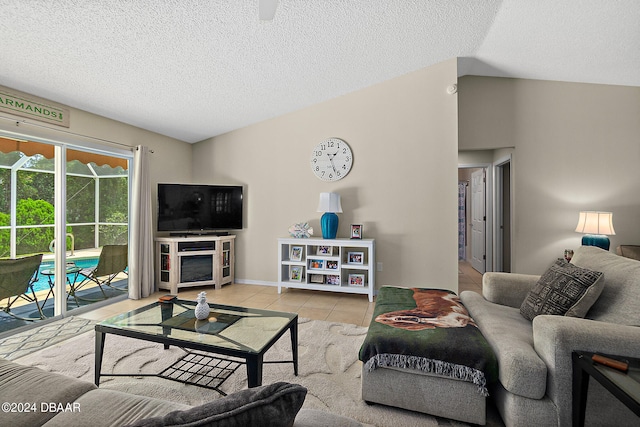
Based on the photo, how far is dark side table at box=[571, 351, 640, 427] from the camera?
101 cm

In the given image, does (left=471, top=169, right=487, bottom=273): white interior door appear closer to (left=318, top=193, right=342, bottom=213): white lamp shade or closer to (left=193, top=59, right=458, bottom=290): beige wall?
(left=193, top=59, right=458, bottom=290): beige wall

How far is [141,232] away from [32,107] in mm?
1652

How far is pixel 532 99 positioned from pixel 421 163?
172cm

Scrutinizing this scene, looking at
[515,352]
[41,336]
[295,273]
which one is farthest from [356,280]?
[41,336]

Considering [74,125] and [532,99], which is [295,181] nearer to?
[74,125]

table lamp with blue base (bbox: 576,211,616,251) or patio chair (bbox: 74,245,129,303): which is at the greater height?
table lamp with blue base (bbox: 576,211,616,251)

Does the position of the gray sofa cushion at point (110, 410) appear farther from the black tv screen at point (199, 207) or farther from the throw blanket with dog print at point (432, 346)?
the black tv screen at point (199, 207)

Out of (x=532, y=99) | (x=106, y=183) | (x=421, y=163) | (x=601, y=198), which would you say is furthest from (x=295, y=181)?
(x=601, y=198)

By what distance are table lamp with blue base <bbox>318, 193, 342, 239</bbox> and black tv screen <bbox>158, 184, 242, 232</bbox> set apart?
1378 mm

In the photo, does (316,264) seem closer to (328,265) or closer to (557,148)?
(328,265)

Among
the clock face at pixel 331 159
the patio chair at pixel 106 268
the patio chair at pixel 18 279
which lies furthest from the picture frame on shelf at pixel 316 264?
the patio chair at pixel 18 279

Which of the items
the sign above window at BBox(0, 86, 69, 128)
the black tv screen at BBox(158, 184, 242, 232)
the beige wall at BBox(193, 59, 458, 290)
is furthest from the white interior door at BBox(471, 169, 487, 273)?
the sign above window at BBox(0, 86, 69, 128)

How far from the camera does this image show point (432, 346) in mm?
1506

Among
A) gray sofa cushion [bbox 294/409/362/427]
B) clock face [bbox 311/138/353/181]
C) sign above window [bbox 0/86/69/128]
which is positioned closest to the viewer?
gray sofa cushion [bbox 294/409/362/427]
